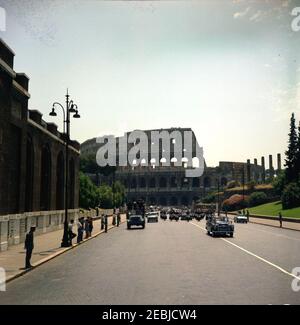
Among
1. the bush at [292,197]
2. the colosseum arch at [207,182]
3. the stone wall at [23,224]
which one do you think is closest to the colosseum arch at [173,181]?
the colosseum arch at [207,182]

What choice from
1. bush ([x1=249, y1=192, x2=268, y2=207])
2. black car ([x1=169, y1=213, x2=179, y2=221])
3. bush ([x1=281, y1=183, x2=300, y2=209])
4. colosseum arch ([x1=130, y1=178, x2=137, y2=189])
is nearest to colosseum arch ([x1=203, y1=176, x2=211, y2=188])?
colosseum arch ([x1=130, y1=178, x2=137, y2=189])

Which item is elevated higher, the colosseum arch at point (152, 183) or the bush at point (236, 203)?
the colosseum arch at point (152, 183)

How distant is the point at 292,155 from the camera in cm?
9212

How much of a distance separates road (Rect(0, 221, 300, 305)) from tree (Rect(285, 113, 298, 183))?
225 ft

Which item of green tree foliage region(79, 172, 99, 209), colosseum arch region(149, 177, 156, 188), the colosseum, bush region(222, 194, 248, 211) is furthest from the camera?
colosseum arch region(149, 177, 156, 188)

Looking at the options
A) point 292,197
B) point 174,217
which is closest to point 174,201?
point 174,217

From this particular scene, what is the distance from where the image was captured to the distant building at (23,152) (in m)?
25.8

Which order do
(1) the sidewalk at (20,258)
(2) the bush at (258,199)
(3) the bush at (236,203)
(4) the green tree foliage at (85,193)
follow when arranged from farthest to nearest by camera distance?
1. (3) the bush at (236,203)
2. (2) the bush at (258,199)
3. (4) the green tree foliage at (85,193)
4. (1) the sidewalk at (20,258)

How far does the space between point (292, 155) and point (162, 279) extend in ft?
273

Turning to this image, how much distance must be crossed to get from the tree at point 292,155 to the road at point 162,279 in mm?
68470

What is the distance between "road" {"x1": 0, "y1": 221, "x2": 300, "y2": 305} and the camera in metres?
11.4

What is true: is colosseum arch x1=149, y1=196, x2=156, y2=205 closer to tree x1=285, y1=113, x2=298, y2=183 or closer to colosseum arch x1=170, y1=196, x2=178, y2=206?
colosseum arch x1=170, y1=196, x2=178, y2=206

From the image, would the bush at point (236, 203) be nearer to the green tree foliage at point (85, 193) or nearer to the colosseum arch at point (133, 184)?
the green tree foliage at point (85, 193)

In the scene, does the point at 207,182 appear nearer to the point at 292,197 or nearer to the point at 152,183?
the point at 152,183
